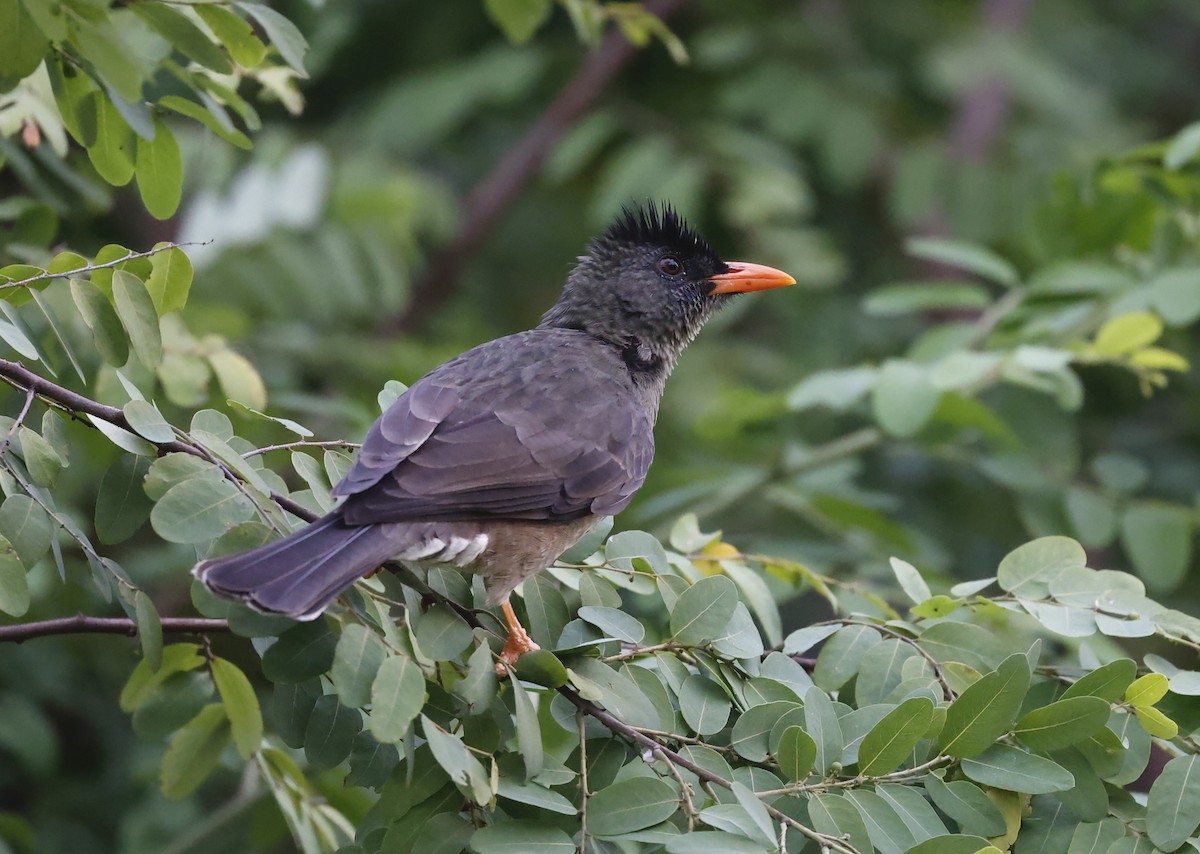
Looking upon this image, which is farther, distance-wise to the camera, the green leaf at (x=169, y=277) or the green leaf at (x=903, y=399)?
the green leaf at (x=903, y=399)

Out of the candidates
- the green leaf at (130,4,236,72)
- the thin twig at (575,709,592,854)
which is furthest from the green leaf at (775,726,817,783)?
the green leaf at (130,4,236,72)

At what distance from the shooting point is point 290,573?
226cm

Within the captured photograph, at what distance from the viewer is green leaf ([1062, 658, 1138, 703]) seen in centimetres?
248

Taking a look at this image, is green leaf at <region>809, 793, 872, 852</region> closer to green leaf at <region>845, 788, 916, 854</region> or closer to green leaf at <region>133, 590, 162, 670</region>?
green leaf at <region>845, 788, 916, 854</region>

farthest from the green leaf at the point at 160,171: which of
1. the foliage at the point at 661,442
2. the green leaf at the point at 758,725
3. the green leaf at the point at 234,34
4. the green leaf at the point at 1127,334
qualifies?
the green leaf at the point at 1127,334

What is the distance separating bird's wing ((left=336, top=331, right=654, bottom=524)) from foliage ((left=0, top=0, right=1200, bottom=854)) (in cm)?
15

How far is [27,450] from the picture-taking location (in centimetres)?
233

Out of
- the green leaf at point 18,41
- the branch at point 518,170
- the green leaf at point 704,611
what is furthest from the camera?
Result: the branch at point 518,170

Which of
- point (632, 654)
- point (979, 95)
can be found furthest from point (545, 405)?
point (979, 95)

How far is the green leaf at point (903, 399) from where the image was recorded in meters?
4.28

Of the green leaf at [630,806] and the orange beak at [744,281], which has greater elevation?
the orange beak at [744,281]

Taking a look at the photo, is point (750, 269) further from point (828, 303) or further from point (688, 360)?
point (828, 303)

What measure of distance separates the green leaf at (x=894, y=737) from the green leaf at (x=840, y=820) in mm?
109

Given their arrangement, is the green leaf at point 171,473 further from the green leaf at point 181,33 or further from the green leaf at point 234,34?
the green leaf at point 234,34
